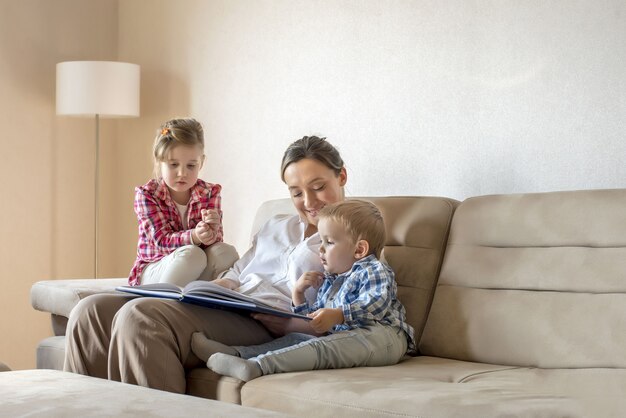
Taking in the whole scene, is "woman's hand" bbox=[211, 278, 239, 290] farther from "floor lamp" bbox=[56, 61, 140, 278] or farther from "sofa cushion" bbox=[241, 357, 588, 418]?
"floor lamp" bbox=[56, 61, 140, 278]

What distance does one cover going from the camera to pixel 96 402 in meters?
1.58

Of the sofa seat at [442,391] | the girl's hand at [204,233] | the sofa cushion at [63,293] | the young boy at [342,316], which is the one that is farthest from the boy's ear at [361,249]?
the sofa cushion at [63,293]

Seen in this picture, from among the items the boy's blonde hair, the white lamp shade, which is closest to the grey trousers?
the boy's blonde hair

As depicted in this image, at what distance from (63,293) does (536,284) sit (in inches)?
64.1

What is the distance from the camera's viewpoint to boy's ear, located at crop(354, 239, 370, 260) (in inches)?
97.4

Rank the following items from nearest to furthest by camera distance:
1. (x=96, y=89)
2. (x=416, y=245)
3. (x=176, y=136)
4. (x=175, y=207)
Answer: (x=416, y=245)
(x=176, y=136)
(x=175, y=207)
(x=96, y=89)

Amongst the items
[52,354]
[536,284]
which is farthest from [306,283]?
[52,354]

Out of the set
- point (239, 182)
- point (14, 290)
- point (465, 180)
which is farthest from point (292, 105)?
point (14, 290)

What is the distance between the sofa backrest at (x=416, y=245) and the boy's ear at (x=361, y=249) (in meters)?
0.24

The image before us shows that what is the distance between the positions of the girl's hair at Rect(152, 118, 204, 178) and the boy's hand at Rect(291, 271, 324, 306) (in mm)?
916

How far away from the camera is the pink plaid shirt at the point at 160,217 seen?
3.25m

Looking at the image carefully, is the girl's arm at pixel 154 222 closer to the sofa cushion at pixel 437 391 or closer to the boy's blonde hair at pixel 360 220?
the boy's blonde hair at pixel 360 220

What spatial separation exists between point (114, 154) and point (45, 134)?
0.41 meters

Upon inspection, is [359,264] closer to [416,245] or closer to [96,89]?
[416,245]
